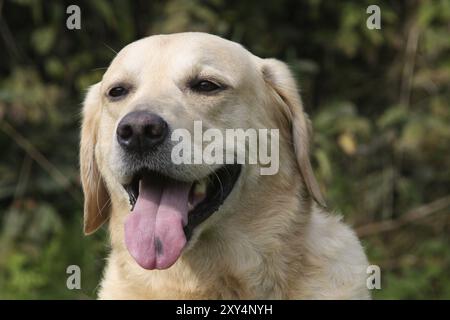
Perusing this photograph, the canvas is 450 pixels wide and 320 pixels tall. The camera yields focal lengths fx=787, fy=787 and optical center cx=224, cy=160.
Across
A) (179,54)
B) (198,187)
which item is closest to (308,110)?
(179,54)

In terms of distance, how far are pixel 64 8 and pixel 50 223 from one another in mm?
1769

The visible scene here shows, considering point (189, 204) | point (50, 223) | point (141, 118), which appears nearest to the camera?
point (141, 118)

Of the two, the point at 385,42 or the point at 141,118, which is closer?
the point at 141,118

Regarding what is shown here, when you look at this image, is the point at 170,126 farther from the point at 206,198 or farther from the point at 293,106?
the point at 293,106

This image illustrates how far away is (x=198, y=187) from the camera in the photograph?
3.55m

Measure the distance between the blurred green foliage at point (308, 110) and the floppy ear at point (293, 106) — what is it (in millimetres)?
1668

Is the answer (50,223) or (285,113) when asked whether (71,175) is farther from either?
(285,113)

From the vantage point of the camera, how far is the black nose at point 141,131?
3.22 metres

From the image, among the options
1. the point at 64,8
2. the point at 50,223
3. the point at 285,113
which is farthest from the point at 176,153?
the point at 64,8

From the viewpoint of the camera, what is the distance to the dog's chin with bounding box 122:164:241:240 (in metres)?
3.46

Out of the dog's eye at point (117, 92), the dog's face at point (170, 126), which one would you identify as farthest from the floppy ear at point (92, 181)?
the dog's eye at point (117, 92)

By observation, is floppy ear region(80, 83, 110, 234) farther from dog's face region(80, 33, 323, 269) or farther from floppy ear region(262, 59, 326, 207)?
floppy ear region(262, 59, 326, 207)

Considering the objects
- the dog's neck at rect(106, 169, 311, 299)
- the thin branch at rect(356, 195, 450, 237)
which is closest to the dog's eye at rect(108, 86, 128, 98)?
the dog's neck at rect(106, 169, 311, 299)

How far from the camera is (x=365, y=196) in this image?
261 inches
